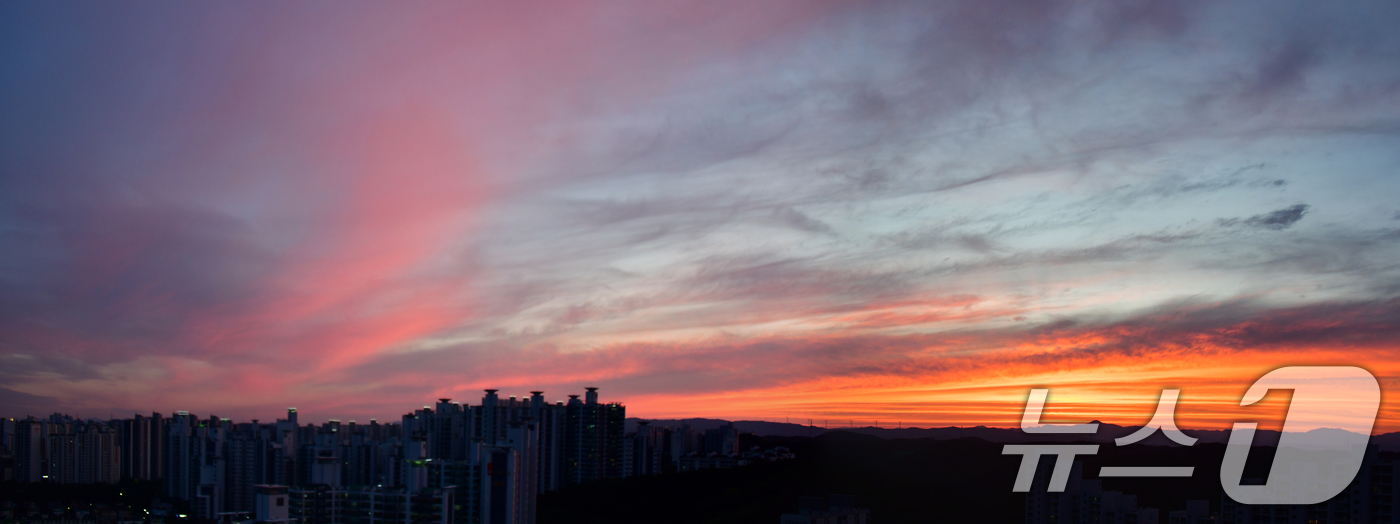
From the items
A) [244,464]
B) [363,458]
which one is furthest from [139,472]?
[363,458]

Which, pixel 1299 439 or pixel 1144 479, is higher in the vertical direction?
pixel 1299 439

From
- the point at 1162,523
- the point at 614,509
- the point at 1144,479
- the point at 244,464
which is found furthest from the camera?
the point at 244,464

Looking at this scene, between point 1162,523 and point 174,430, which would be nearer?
point 1162,523

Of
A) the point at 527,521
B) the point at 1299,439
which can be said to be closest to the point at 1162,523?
the point at 1299,439

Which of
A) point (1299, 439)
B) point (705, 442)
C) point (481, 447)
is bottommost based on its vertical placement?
point (705, 442)

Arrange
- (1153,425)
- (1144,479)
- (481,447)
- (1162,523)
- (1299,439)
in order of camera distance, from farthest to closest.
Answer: (1144,479) < (481,447) < (1162,523) < (1299,439) < (1153,425)

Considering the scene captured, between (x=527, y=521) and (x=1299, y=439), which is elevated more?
(x=1299, y=439)

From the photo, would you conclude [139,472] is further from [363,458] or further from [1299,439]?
[1299,439]

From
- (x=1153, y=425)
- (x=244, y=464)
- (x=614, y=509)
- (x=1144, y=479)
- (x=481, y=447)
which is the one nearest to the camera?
(x=1153, y=425)

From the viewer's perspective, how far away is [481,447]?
13.2 meters

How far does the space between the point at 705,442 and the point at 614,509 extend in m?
14.9

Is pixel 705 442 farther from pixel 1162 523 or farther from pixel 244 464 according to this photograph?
pixel 1162 523

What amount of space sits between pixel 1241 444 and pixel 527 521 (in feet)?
33.6

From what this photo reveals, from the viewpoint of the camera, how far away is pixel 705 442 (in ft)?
113
